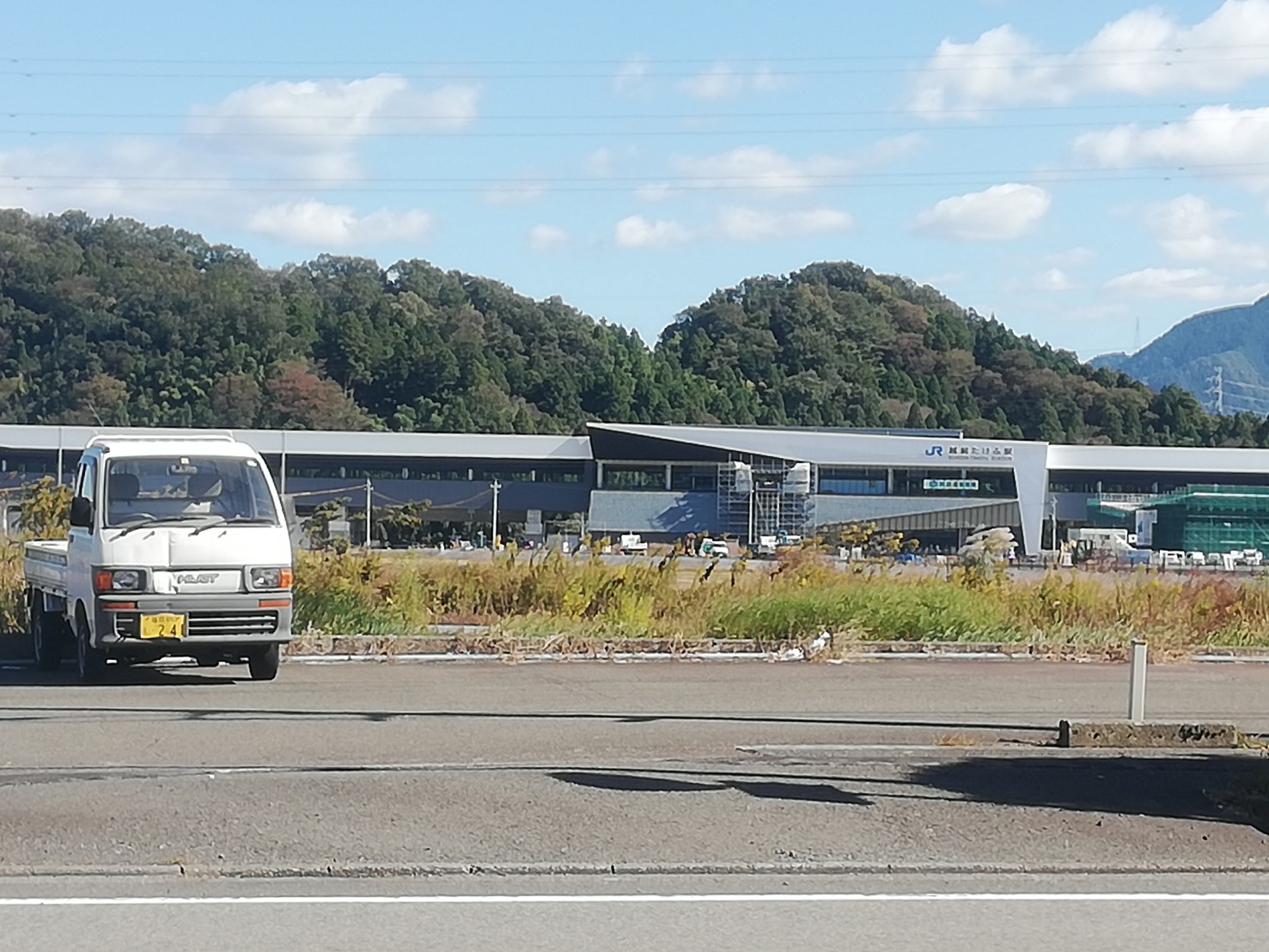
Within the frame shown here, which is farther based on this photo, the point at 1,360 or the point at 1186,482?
the point at 1,360

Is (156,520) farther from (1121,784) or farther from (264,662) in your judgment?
(1121,784)

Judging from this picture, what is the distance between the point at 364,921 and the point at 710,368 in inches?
4735

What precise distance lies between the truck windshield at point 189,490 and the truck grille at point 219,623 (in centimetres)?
94

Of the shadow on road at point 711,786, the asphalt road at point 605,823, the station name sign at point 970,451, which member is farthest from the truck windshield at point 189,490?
the station name sign at point 970,451

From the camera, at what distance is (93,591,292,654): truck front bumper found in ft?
46.1

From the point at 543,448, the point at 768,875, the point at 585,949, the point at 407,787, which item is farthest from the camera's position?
the point at 543,448

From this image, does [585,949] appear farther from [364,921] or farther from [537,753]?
[537,753]

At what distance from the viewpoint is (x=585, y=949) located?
631cm

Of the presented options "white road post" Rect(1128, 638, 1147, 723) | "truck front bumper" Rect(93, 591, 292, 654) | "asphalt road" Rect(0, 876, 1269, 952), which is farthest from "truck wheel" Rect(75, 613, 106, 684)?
"white road post" Rect(1128, 638, 1147, 723)

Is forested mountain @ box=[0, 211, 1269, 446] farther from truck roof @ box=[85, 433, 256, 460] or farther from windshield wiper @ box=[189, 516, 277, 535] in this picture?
windshield wiper @ box=[189, 516, 277, 535]

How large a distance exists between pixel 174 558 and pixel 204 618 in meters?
0.59

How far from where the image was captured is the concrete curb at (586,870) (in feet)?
24.7

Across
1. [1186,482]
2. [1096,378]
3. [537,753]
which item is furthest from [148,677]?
[1096,378]

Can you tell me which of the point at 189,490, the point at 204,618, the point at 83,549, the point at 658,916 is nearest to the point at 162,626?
the point at 204,618
